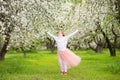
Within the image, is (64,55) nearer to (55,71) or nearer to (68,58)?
(68,58)

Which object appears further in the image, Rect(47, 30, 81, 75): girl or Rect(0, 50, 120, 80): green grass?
Rect(47, 30, 81, 75): girl

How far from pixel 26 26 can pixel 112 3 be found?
21.3 ft

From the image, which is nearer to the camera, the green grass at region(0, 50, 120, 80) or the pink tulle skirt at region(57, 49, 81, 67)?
the green grass at region(0, 50, 120, 80)

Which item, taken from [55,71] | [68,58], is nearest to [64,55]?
[68,58]

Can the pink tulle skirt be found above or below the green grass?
above

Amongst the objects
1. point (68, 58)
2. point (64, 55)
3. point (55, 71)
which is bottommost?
point (55, 71)

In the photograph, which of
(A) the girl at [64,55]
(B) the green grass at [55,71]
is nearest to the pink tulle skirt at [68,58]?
(A) the girl at [64,55]

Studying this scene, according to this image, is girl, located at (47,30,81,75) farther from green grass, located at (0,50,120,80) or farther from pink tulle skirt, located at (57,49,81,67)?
green grass, located at (0,50,120,80)

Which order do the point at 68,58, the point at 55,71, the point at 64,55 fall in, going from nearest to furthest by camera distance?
the point at 64,55 < the point at 68,58 < the point at 55,71

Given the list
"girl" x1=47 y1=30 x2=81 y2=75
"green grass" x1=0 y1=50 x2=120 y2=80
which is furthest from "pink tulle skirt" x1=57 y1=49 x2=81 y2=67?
"green grass" x1=0 y1=50 x2=120 y2=80

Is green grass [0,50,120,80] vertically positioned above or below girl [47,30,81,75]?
below

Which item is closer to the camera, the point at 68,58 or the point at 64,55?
the point at 64,55

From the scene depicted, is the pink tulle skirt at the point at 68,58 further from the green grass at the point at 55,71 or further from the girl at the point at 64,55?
the green grass at the point at 55,71

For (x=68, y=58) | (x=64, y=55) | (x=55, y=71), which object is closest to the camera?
(x=64, y=55)
